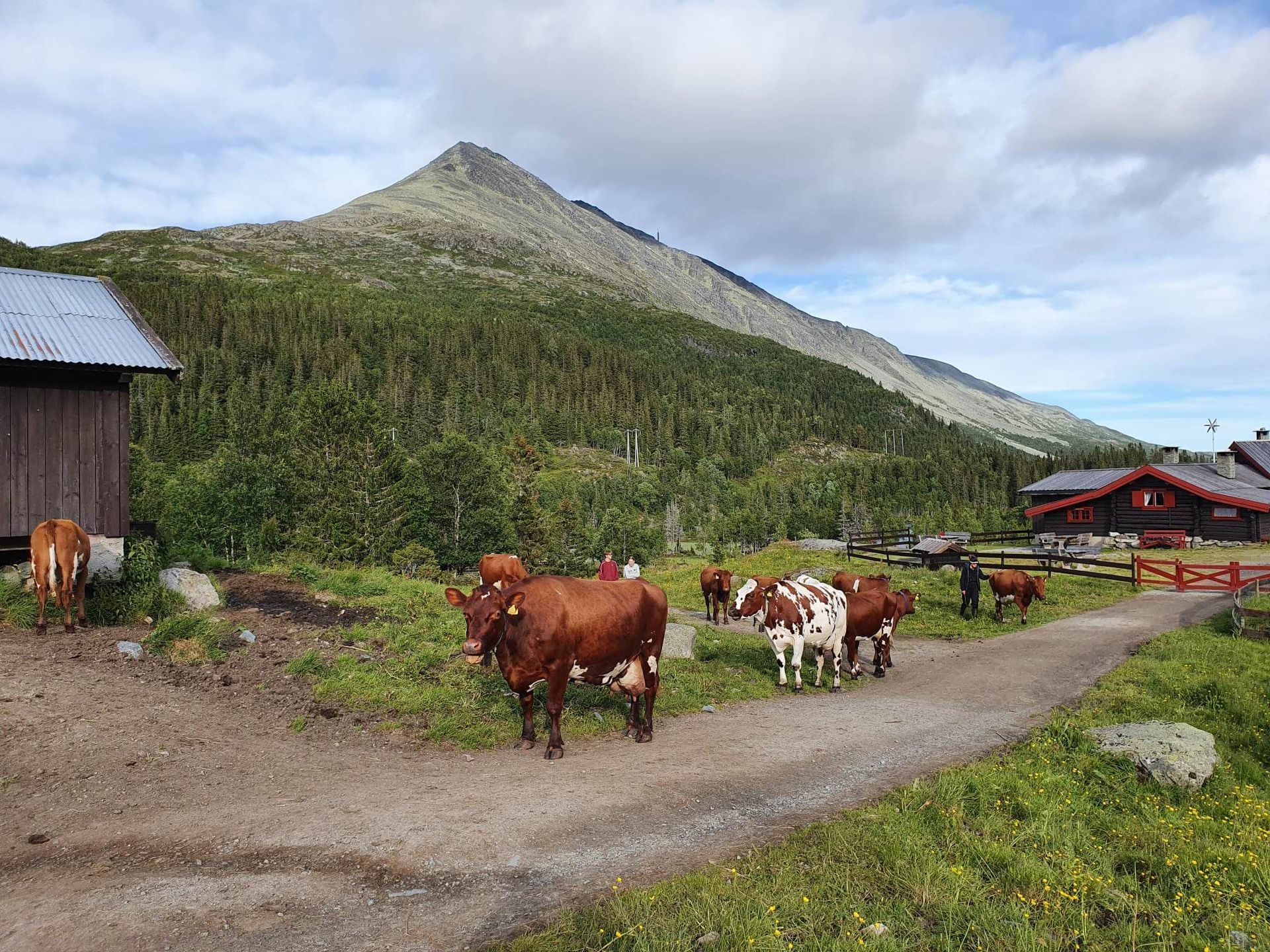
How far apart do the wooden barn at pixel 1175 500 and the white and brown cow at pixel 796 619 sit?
5167 cm

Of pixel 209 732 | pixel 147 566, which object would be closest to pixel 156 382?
pixel 147 566

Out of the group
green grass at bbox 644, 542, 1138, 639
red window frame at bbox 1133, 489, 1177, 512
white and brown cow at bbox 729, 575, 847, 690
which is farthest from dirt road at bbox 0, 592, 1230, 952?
red window frame at bbox 1133, 489, 1177, 512

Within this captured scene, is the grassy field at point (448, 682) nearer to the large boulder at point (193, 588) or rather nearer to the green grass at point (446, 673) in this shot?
the green grass at point (446, 673)

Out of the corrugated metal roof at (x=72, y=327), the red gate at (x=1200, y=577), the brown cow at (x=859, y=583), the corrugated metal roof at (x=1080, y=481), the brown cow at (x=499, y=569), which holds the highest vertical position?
the corrugated metal roof at (x=72, y=327)

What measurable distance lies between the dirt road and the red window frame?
174ft

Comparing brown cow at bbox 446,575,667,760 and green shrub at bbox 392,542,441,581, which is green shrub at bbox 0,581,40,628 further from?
green shrub at bbox 392,542,441,581

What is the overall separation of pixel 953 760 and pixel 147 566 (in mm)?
17678

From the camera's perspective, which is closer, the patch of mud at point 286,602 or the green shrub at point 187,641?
the green shrub at point 187,641

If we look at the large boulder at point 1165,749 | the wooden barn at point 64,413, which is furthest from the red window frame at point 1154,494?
A: the wooden barn at point 64,413

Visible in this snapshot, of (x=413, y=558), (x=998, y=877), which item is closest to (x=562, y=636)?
(x=998, y=877)

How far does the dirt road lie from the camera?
18.0ft

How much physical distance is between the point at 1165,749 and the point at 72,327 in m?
24.6

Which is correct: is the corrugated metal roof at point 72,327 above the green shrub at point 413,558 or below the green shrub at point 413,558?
above

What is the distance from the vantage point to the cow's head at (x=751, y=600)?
15.0 meters
